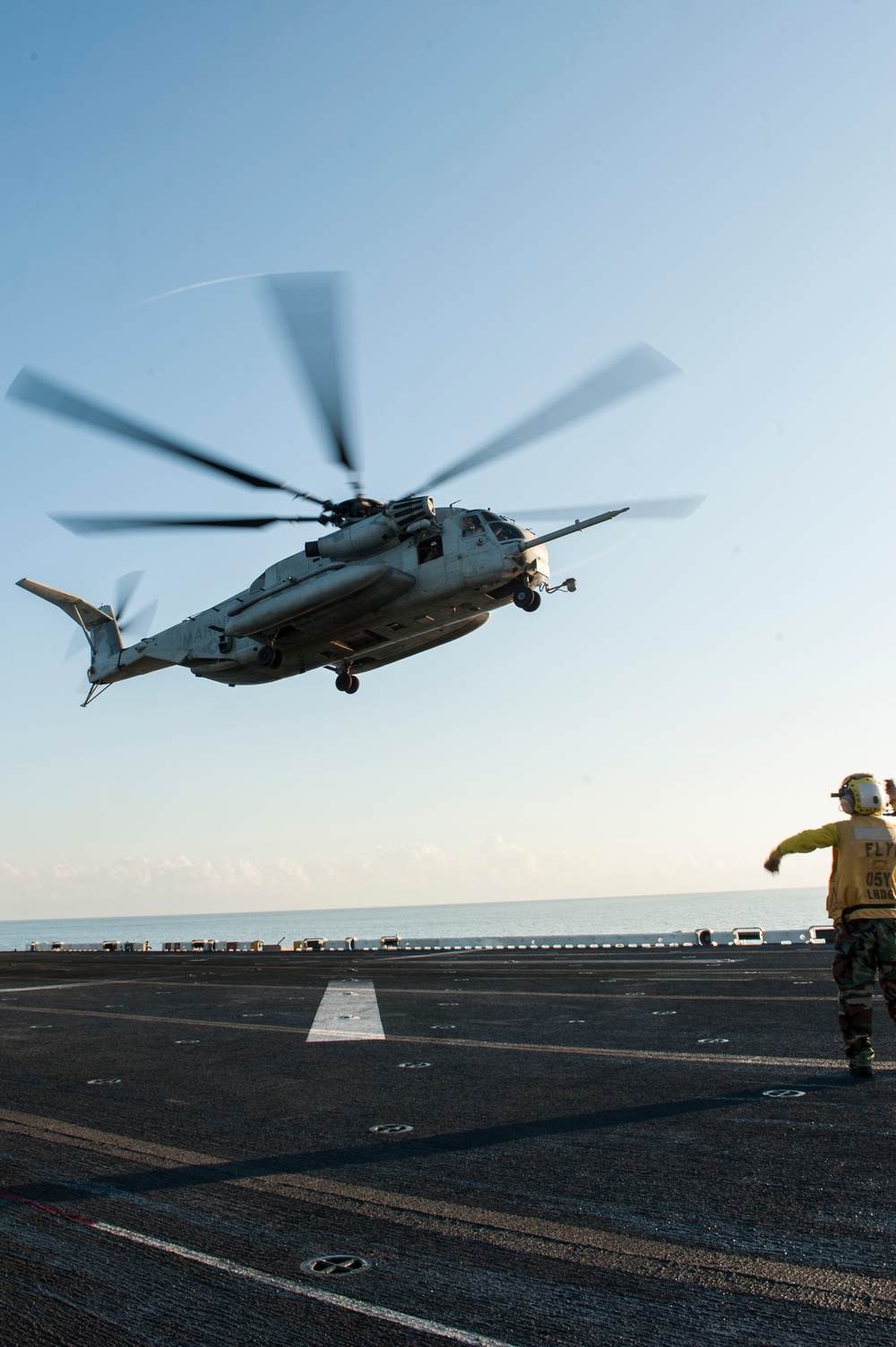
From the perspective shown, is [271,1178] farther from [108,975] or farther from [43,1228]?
[108,975]

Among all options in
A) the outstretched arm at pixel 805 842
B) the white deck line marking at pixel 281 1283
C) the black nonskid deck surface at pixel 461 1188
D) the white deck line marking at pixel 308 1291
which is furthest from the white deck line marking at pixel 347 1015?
the white deck line marking at pixel 308 1291

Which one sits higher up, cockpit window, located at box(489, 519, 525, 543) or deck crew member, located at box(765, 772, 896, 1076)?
cockpit window, located at box(489, 519, 525, 543)

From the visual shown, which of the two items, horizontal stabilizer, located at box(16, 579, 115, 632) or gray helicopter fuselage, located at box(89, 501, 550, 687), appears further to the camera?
horizontal stabilizer, located at box(16, 579, 115, 632)

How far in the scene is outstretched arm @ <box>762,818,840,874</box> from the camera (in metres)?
7.80

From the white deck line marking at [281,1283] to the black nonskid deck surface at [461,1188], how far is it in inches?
0.6

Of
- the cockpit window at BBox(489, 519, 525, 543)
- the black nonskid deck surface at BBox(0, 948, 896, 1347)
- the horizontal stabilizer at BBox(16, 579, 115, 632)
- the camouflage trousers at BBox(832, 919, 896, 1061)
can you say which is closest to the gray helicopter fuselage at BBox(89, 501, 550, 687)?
the cockpit window at BBox(489, 519, 525, 543)

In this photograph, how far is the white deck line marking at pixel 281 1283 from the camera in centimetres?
328

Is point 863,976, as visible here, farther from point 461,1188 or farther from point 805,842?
point 461,1188

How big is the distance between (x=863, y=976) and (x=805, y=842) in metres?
1.18

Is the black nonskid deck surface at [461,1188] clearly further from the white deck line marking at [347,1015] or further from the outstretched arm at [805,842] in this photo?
the outstretched arm at [805,842]

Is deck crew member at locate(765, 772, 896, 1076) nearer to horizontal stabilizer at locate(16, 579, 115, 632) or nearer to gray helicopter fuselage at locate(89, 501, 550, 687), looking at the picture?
gray helicopter fuselage at locate(89, 501, 550, 687)

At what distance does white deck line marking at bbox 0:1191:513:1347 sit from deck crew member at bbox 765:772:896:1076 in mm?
5181

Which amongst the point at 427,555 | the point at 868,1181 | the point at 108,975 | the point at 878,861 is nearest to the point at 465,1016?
the point at 878,861

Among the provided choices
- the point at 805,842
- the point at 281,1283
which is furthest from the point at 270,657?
the point at 281,1283
